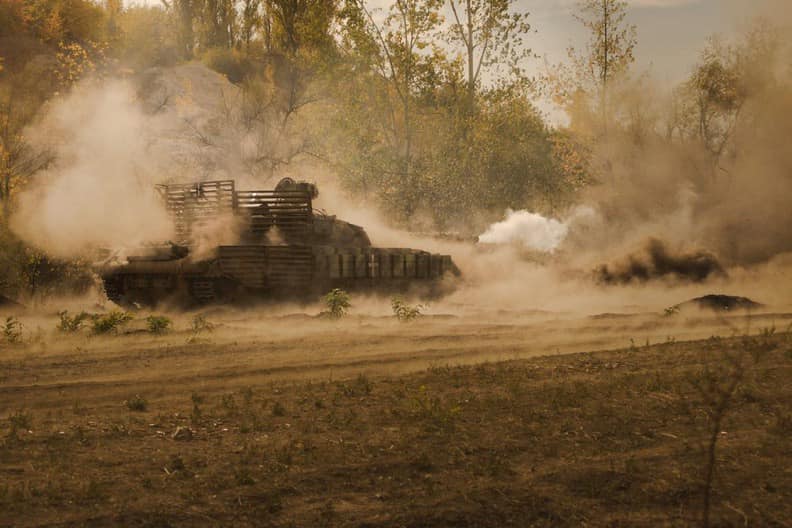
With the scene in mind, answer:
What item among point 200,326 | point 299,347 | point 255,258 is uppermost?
point 255,258

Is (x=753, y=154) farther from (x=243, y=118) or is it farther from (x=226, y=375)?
(x=226, y=375)

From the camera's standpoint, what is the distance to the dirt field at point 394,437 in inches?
239

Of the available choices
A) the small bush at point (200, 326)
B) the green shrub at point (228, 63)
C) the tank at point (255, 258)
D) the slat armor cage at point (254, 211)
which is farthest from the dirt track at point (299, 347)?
the green shrub at point (228, 63)

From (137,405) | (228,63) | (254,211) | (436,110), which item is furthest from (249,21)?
(137,405)

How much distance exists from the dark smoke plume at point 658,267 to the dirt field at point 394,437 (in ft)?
40.1

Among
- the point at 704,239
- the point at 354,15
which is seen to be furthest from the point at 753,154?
the point at 354,15

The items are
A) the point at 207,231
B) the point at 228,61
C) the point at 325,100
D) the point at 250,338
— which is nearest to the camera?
the point at 250,338

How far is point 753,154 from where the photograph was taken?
31500 mm

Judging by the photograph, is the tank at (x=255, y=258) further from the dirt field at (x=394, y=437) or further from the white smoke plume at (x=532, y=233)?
the white smoke plume at (x=532, y=233)

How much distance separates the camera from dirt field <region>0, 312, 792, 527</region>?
239 inches

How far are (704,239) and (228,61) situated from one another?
35.2 m

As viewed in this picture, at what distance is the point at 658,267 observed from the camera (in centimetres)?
2594

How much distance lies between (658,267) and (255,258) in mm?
13265

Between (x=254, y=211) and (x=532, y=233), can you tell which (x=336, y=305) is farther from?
(x=532, y=233)
